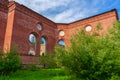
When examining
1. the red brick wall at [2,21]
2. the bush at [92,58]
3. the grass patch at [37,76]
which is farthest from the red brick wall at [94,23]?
the bush at [92,58]

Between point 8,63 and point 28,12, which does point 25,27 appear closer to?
point 28,12

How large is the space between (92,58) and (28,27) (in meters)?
Answer: 13.3

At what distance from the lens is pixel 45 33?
22828mm

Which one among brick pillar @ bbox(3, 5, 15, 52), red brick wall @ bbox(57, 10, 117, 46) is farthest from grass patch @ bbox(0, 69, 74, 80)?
red brick wall @ bbox(57, 10, 117, 46)

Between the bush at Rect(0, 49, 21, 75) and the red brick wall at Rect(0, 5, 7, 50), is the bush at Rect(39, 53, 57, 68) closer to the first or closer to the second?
the red brick wall at Rect(0, 5, 7, 50)

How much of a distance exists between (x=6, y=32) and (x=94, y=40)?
12.8 m

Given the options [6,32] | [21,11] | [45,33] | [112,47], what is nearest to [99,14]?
[45,33]

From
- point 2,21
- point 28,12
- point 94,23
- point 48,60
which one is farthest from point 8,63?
point 94,23

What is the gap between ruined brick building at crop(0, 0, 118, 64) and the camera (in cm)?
1839

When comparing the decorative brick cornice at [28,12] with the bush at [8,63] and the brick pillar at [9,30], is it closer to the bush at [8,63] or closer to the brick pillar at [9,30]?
the brick pillar at [9,30]

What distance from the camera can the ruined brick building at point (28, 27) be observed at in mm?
18391

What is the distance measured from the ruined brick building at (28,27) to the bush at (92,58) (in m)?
7.90

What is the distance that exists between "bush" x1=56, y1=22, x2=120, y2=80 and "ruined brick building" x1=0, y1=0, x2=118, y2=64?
7.90 m

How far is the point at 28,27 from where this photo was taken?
795 inches
